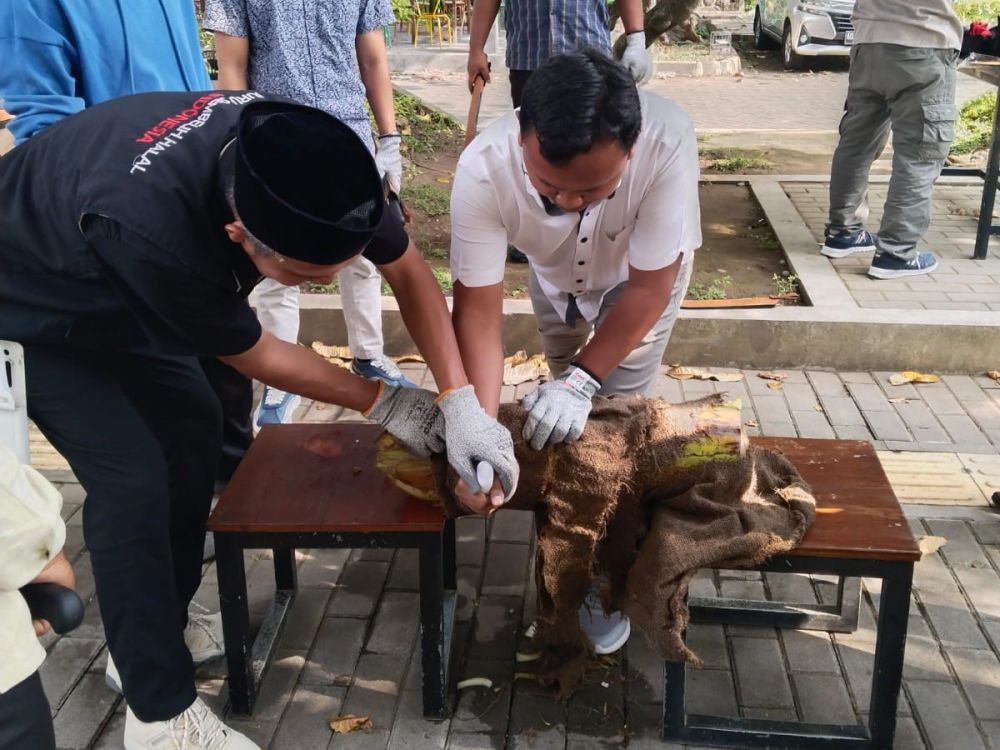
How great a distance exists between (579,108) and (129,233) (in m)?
0.93

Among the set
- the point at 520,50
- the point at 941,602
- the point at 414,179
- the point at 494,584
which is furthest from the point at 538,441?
the point at 414,179

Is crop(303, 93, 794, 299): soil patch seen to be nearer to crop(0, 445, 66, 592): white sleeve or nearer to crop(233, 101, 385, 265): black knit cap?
crop(233, 101, 385, 265): black knit cap

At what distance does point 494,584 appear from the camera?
9.87 feet

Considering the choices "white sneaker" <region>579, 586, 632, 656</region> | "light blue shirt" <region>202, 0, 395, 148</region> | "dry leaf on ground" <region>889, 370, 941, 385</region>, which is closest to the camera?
"white sneaker" <region>579, 586, 632, 656</region>

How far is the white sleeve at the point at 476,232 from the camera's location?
7.95 ft

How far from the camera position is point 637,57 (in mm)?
4238

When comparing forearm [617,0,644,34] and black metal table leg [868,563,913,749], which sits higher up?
forearm [617,0,644,34]

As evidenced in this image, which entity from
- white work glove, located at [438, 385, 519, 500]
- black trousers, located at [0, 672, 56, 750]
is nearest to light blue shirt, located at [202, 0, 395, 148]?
white work glove, located at [438, 385, 519, 500]

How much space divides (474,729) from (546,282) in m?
1.30

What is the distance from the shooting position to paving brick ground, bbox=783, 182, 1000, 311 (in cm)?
470

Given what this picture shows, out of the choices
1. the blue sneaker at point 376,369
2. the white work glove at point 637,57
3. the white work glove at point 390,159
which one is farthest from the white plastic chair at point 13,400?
the white work glove at point 637,57

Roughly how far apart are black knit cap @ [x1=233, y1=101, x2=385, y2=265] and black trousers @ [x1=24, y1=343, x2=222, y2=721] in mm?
695

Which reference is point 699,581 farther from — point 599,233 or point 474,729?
point 599,233

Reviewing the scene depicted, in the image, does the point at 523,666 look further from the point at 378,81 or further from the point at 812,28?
the point at 812,28
